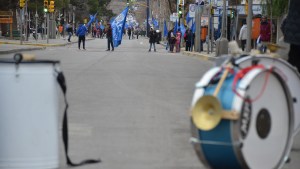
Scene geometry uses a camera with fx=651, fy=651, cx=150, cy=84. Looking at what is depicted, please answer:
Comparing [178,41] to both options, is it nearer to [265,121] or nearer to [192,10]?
[192,10]

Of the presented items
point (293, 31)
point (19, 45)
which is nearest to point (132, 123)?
point (293, 31)

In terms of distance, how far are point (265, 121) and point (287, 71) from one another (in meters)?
0.63

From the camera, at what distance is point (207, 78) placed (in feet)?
14.5

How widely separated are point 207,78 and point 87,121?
5.62 m

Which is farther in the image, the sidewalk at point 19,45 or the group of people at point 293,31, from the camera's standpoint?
the sidewalk at point 19,45

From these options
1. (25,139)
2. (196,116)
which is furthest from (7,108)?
(196,116)

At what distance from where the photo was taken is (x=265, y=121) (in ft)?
15.1

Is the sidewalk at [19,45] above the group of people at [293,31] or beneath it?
beneath

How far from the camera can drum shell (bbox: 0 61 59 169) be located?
5020mm

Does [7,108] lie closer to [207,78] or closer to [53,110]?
[53,110]

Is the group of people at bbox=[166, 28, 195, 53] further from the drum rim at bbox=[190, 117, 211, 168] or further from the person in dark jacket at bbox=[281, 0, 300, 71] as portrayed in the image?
the drum rim at bbox=[190, 117, 211, 168]

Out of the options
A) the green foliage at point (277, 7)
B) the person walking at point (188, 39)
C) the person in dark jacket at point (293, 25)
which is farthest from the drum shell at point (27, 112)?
the person walking at point (188, 39)

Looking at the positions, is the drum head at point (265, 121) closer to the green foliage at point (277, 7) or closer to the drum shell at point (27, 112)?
the drum shell at point (27, 112)

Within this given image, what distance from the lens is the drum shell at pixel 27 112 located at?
5.02 metres
